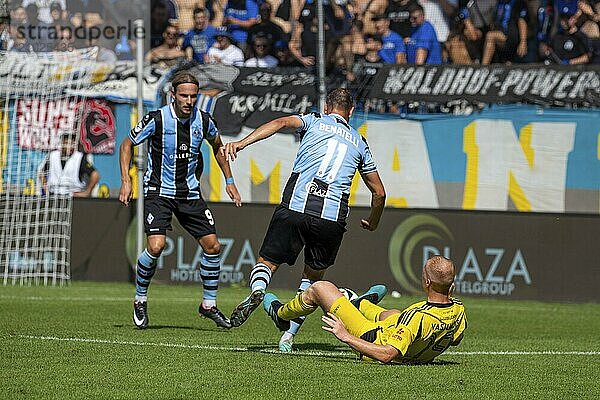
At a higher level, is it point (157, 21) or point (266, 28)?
point (157, 21)

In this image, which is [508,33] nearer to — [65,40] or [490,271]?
[490,271]

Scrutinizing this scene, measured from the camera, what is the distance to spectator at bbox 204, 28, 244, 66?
19.8 meters

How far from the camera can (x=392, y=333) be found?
8062 millimetres

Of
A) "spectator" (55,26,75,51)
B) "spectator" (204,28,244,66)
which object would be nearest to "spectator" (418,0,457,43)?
"spectator" (204,28,244,66)

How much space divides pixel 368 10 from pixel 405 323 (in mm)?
11876

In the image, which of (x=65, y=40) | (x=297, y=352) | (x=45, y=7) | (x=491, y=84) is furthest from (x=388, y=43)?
(x=297, y=352)

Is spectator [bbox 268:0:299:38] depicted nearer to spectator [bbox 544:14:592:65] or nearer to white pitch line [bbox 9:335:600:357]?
spectator [bbox 544:14:592:65]

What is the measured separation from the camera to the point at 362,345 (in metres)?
7.89

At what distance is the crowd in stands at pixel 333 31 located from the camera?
18375mm

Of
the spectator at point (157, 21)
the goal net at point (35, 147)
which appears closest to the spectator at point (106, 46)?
the goal net at point (35, 147)

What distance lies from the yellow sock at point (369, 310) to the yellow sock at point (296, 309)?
365mm

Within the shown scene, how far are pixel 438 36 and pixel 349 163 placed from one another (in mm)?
10017

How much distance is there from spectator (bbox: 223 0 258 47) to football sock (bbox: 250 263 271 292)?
35.7ft

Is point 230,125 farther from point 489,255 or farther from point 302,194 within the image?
point 302,194
